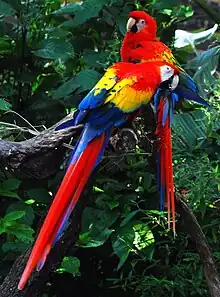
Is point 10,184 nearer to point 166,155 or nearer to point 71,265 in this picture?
point 71,265

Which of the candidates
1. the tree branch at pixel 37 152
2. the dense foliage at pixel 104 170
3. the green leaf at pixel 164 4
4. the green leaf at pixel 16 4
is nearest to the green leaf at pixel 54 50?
the dense foliage at pixel 104 170

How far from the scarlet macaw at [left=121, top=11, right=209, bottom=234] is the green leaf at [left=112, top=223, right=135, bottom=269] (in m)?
0.26

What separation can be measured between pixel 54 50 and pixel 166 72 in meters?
0.52

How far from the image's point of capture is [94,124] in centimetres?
82

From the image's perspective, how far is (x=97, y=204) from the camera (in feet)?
4.15

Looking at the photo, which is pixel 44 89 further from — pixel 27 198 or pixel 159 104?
pixel 159 104

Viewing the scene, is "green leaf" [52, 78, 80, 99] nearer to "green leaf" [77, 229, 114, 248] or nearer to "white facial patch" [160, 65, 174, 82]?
"green leaf" [77, 229, 114, 248]

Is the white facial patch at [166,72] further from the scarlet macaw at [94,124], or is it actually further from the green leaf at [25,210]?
the green leaf at [25,210]

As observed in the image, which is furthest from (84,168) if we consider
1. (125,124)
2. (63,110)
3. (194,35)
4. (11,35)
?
(194,35)

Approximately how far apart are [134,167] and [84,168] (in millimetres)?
541

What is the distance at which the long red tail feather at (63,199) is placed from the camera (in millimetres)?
765

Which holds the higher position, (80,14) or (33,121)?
(80,14)

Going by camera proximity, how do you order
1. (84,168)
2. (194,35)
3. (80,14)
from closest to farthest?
(84,168)
(80,14)
(194,35)

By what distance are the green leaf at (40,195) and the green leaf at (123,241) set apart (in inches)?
6.6
